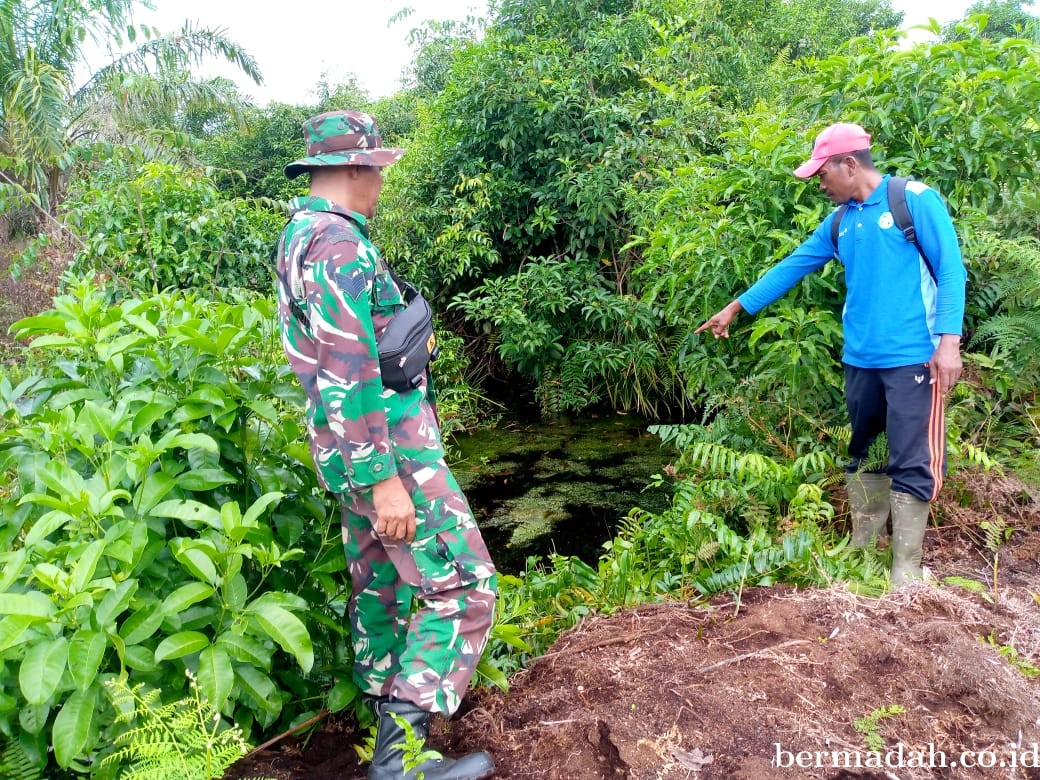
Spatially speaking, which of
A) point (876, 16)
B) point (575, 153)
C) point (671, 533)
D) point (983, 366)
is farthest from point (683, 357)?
point (876, 16)

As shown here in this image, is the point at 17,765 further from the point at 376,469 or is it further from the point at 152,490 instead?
the point at 376,469

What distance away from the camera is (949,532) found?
359cm

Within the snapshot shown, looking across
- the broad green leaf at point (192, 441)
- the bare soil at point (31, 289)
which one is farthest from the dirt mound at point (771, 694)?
the bare soil at point (31, 289)

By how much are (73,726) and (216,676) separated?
0.30 metres

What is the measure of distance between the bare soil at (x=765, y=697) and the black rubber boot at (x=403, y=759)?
0.09 meters

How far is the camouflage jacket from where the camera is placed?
2020mm

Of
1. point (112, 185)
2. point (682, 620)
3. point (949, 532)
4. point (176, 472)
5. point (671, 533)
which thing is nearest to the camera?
point (176, 472)

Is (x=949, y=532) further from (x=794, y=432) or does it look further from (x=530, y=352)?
(x=530, y=352)

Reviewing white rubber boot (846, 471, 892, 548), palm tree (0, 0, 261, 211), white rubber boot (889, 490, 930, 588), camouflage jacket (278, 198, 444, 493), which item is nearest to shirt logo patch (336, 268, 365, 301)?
camouflage jacket (278, 198, 444, 493)

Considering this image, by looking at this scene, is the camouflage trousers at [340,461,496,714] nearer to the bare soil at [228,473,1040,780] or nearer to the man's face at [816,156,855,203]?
the bare soil at [228,473,1040,780]

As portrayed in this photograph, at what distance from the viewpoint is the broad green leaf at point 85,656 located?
5.34 ft

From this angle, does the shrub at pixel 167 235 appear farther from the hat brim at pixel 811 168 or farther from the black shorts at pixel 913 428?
the black shorts at pixel 913 428

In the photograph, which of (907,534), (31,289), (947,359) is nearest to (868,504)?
(907,534)

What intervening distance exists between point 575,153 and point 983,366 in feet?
17.3
